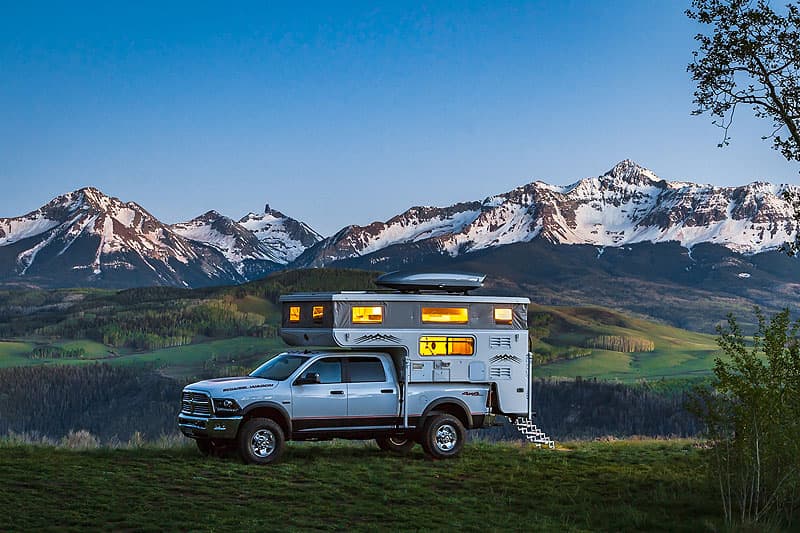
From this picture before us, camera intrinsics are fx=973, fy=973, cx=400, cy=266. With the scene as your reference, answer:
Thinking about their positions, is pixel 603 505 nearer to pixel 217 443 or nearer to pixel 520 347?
pixel 520 347

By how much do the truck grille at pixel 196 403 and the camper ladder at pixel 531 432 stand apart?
6840mm

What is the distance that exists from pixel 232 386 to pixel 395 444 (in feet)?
14.4

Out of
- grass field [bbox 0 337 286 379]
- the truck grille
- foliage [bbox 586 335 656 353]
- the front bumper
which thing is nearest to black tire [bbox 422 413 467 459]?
the front bumper

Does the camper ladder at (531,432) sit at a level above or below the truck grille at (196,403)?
below

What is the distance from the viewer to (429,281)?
19984 millimetres

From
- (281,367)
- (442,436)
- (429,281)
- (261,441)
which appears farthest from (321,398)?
(429,281)

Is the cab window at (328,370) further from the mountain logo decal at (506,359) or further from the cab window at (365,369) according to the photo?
the mountain logo decal at (506,359)

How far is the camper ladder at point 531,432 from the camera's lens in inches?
826

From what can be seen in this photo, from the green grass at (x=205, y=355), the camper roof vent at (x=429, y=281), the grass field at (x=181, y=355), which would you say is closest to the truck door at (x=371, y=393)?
the camper roof vent at (x=429, y=281)

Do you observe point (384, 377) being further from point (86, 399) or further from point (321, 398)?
point (86, 399)

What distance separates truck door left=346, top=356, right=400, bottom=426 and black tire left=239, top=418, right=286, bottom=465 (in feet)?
5.16

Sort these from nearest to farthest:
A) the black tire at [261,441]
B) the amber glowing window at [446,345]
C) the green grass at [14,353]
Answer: the black tire at [261,441] → the amber glowing window at [446,345] → the green grass at [14,353]

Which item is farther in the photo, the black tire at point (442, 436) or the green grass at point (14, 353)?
the green grass at point (14, 353)

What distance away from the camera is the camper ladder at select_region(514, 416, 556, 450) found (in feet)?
68.9
